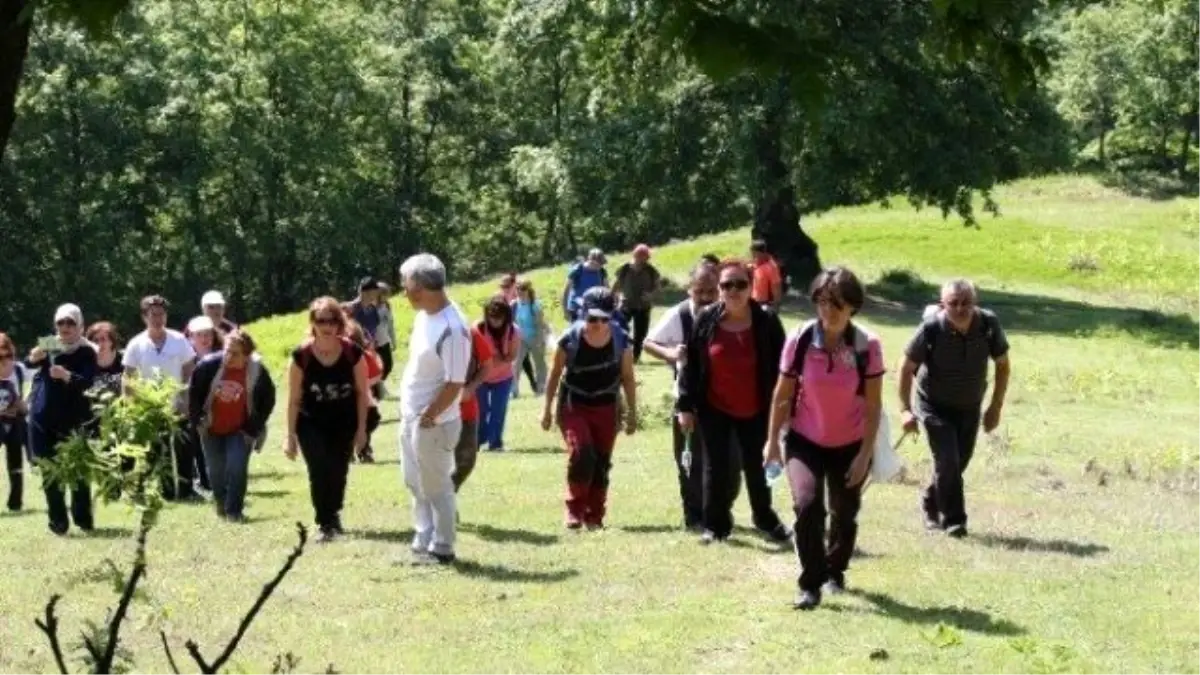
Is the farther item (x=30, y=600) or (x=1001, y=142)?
(x=1001, y=142)

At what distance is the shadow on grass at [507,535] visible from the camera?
1272 centimetres

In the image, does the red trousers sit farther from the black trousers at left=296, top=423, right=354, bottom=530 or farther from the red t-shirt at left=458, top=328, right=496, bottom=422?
the black trousers at left=296, top=423, right=354, bottom=530

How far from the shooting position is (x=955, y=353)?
1220 cm

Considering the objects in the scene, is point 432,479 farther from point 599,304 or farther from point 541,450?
point 541,450

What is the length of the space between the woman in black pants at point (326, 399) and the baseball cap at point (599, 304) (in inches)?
59.3

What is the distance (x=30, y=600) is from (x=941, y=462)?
18.4 ft

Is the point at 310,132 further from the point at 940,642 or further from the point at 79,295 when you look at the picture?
the point at 940,642

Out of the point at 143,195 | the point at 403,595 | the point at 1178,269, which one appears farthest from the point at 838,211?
the point at 403,595

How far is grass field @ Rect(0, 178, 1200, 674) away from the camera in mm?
9117

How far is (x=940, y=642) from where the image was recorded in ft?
27.1

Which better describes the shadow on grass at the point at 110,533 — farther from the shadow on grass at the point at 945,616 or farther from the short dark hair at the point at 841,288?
the short dark hair at the point at 841,288

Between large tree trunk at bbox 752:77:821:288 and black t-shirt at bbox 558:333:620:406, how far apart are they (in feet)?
73.7

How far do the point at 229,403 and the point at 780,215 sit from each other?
992 inches

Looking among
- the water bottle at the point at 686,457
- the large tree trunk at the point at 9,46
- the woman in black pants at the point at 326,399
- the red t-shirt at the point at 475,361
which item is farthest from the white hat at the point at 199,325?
the large tree trunk at the point at 9,46
